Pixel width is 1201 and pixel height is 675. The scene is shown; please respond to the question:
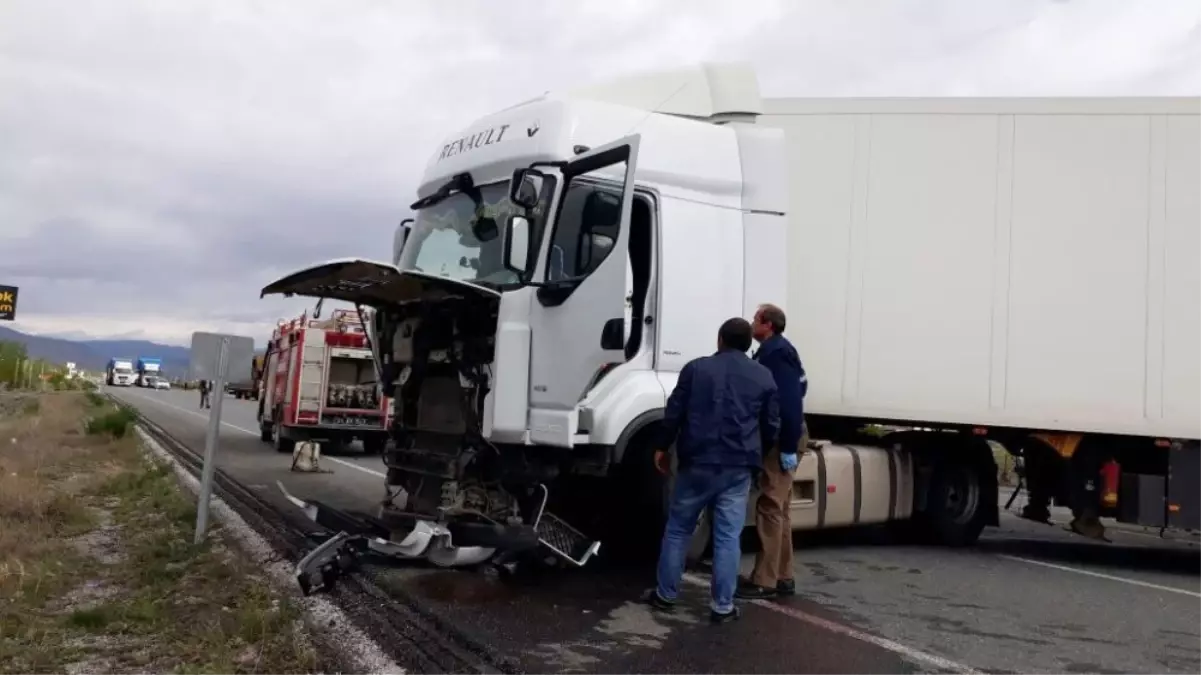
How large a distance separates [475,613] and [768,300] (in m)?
3.06

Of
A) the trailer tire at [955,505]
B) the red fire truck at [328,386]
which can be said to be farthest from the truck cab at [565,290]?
the red fire truck at [328,386]

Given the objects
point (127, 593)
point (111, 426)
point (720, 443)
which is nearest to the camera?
point (720, 443)

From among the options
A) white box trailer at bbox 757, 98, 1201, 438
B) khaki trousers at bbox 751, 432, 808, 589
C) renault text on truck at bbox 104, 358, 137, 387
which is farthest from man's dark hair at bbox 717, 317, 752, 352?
renault text on truck at bbox 104, 358, 137, 387

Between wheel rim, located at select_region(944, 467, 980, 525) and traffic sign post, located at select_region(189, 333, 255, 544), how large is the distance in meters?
6.42

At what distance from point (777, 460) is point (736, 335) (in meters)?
1.00

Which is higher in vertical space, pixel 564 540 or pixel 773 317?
pixel 773 317

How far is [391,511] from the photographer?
23.0 ft

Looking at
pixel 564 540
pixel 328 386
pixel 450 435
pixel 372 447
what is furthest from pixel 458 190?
pixel 372 447

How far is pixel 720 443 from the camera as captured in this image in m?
5.71

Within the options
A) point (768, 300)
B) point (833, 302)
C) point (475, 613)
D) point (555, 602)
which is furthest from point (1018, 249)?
point (475, 613)

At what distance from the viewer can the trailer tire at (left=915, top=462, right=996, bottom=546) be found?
9.27 m

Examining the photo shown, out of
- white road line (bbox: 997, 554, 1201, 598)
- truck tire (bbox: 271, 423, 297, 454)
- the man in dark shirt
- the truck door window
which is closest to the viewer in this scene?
the man in dark shirt

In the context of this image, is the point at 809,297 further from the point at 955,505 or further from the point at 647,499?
the point at 955,505

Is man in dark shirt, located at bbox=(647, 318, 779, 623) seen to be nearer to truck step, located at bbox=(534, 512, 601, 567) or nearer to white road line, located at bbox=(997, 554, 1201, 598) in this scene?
truck step, located at bbox=(534, 512, 601, 567)
